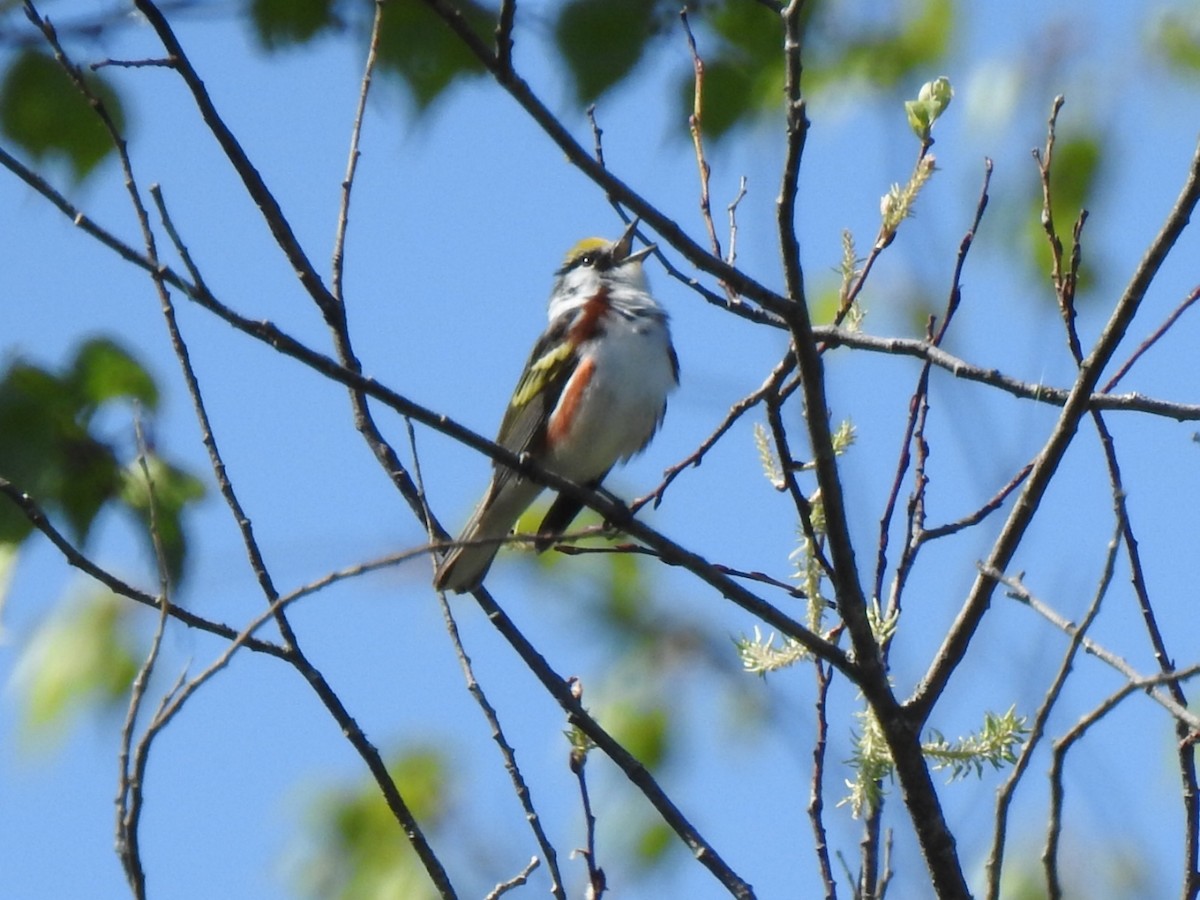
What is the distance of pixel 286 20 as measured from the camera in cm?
214

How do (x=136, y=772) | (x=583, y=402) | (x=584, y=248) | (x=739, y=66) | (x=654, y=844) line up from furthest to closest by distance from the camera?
1. (x=584, y=248)
2. (x=583, y=402)
3. (x=654, y=844)
4. (x=739, y=66)
5. (x=136, y=772)

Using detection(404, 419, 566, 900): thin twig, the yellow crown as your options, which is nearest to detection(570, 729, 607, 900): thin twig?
detection(404, 419, 566, 900): thin twig

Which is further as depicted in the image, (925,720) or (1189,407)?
(1189,407)

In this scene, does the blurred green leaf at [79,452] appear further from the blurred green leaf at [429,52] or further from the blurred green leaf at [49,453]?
the blurred green leaf at [429,52]

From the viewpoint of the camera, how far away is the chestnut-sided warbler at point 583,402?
4.47m

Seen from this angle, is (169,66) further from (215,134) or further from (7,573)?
(7,573)

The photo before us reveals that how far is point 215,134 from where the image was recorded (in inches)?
106

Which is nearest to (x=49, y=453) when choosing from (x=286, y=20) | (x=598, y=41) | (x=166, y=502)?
(x=166, y=502)

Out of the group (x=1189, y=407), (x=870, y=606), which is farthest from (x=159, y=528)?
(x=1189, y=407)

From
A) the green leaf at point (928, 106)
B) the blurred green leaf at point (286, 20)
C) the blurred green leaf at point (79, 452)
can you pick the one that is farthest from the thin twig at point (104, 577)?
the green leaf at point (928, 106)

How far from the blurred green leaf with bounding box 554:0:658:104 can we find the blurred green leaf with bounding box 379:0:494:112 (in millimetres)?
142

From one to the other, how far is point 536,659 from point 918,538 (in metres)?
0.70

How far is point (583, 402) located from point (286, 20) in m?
2.42

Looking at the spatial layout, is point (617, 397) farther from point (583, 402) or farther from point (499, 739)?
point (499, 739)
